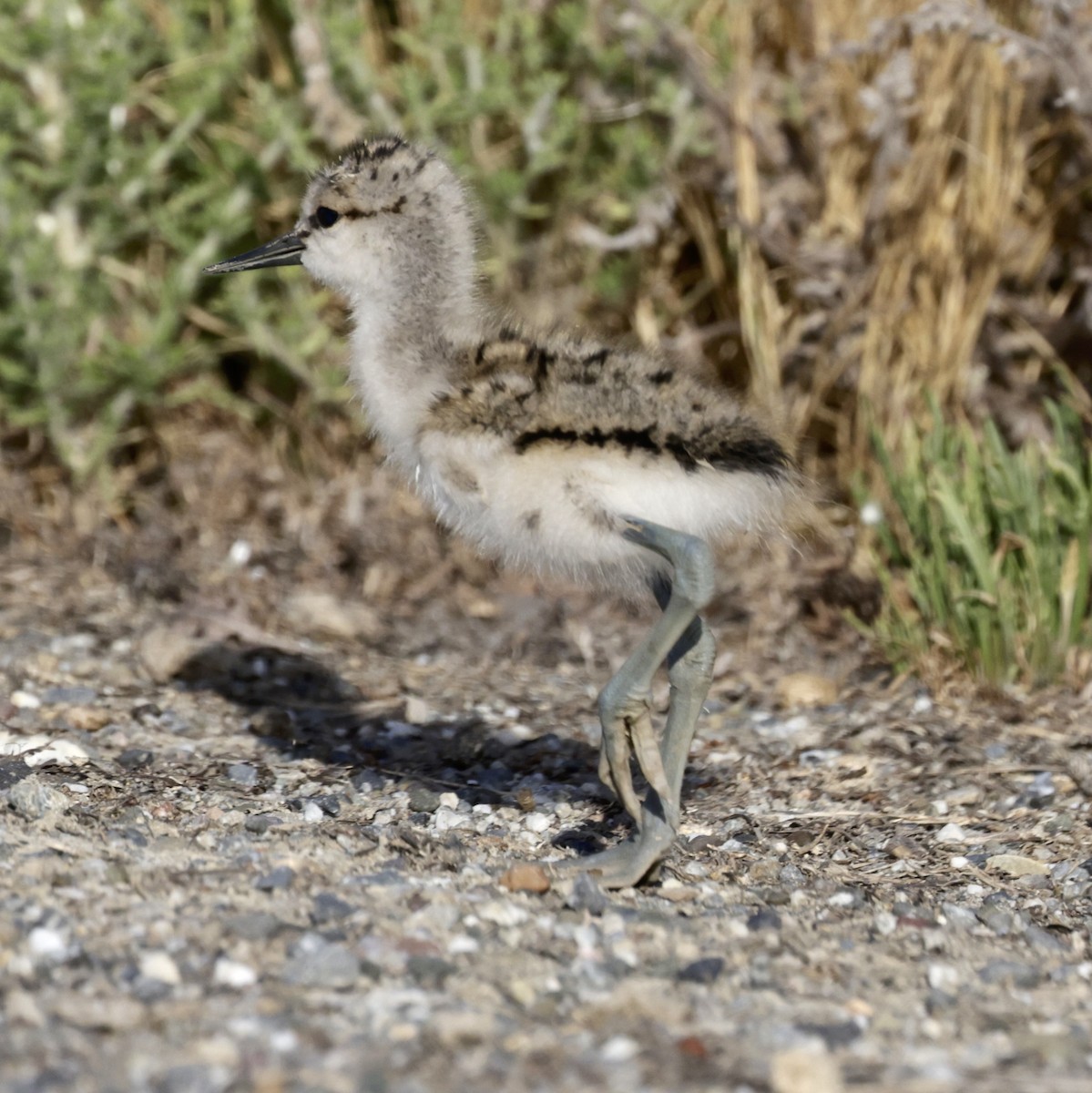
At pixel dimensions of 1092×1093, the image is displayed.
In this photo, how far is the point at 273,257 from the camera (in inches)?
130

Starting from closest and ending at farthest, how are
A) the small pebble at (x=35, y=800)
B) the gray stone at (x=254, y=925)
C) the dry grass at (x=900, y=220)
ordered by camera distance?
1. the gray stone at (x=254, y=925)
2. the small pebble at (x=35, y=800)
3. the dry grass at (x=900, y=220)

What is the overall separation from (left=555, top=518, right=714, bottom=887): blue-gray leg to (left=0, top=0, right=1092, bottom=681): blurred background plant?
1.60 meters

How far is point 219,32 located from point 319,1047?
3.45m

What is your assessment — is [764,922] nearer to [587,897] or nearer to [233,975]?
[587,897]

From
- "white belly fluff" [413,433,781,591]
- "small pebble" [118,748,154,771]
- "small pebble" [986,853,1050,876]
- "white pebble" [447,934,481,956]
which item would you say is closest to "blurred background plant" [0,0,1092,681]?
"small pebble" [986,853,1050,876]

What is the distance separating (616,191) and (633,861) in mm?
2486

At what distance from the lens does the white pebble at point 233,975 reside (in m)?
2.23

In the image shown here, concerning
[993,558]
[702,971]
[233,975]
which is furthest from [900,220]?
[233,975]

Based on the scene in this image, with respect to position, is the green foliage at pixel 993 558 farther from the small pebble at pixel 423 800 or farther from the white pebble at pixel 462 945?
the white pebble at pixel 462 945

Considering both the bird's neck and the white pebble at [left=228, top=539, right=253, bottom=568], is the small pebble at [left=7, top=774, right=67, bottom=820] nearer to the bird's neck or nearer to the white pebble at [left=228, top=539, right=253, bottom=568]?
the bird's neck

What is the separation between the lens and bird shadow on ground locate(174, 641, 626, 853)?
10.9 feet

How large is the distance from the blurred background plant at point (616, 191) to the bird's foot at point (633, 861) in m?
1.64

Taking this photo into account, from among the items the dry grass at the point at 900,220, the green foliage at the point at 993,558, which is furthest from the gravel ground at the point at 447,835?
the dry grass at the point at 900,220

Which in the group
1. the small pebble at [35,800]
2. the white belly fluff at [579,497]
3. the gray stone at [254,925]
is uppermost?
the white belly fluff at [579,497]
